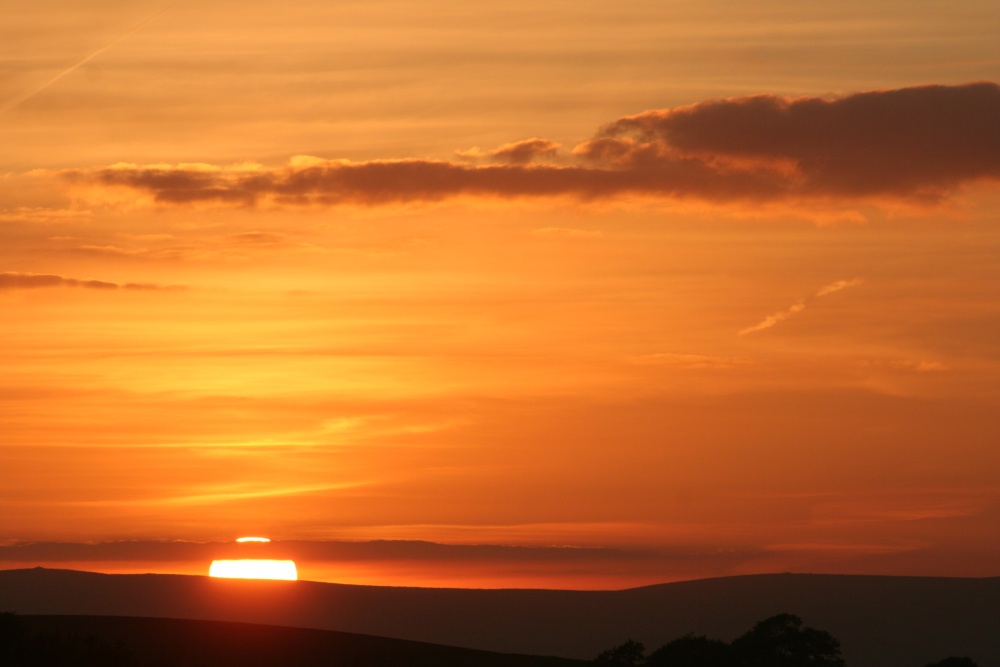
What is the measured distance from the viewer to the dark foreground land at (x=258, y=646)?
66125 millimetres

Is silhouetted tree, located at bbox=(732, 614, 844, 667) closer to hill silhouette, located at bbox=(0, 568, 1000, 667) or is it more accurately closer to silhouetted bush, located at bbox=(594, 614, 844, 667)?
silhouetted bush, located at bbox=(594, 614, 844, 667)

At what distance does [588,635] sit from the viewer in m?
119

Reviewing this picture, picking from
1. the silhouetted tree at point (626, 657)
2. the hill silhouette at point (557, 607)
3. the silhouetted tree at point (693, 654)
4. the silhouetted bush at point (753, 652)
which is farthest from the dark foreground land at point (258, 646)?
the hill silhouette at point (557, 607)

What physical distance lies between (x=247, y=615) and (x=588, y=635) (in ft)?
88.2

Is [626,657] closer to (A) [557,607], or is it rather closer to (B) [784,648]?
(B) [784,648]

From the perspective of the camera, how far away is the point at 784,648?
5150cm

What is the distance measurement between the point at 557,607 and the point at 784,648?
77598mm

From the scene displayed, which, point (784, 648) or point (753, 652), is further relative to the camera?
point (784, 648)

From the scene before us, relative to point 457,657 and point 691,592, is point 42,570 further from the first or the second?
point 457,657

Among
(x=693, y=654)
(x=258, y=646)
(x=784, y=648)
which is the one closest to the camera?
(x=693, y=654)

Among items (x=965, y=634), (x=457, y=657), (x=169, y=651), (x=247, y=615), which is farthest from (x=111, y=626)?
(x=965, y=634)

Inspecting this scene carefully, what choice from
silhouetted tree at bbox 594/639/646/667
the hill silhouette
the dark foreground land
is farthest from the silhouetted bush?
the hill silhouette

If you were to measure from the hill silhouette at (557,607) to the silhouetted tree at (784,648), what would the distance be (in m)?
58.3

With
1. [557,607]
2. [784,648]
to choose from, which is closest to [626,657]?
[784,648]
